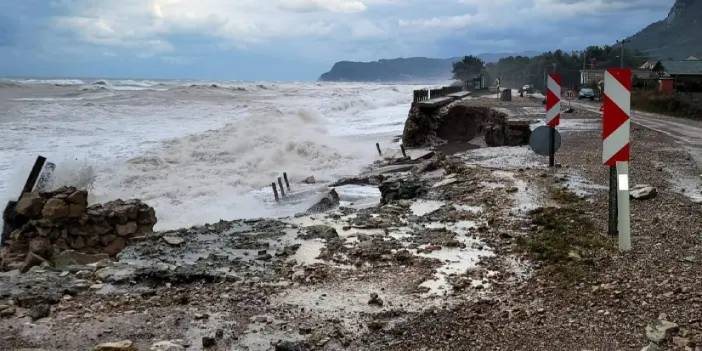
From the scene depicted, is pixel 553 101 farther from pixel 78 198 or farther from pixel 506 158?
pixel 78 198

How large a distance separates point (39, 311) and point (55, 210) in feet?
18.3

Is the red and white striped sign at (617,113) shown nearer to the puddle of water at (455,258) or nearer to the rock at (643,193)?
the puddle of water at (455,258)

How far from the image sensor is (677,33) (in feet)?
580

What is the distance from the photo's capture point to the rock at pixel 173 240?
7816 mm

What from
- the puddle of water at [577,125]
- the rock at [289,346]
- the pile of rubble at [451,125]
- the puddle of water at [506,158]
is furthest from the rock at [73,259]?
the pile of rubble at [451,125]

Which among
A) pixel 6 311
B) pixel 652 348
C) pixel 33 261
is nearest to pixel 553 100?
pixel 652 348

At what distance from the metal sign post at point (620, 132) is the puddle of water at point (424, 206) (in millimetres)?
3606

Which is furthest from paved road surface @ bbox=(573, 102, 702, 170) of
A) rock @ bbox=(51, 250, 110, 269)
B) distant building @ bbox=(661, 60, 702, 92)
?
distant building @ bbox=(661, 60, 702, 92)

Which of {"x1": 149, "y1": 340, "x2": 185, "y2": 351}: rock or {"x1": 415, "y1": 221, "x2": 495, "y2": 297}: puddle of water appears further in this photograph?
{"x1": 415, "y1": 221, "x2": 495, "y2": 297}: puddle of water

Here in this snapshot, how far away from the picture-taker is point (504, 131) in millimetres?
20812

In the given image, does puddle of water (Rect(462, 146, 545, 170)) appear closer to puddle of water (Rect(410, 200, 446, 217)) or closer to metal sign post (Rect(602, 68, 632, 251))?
puddle of water (Rect(410, 200, 446, 217))

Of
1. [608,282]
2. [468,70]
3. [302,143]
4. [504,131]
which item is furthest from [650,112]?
[468,70]

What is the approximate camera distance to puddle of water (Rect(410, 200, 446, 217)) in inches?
375

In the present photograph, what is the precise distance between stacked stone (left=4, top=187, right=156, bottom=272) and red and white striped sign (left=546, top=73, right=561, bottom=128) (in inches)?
310
